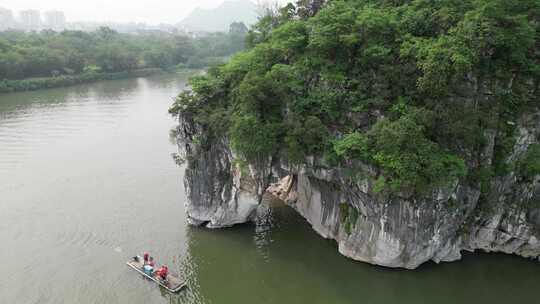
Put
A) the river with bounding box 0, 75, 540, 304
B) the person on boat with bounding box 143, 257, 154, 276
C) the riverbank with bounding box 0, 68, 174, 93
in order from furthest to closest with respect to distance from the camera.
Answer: the riverbank with bounding box 0, 68, 174, 93
the person on boat with bounding box 143, 257, 154, 276
the river with bounding box 0, 75, 540, 304

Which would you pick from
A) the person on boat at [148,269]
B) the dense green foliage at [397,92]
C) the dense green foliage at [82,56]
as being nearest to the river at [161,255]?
the person on boat at [148,269]

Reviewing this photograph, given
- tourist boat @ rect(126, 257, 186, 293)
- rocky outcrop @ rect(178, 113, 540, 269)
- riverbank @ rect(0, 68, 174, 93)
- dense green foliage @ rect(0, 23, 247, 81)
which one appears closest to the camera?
rocky outcrop @ rect(178, 113, 540, 269)

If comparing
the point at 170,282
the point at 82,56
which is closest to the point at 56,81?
the point at 82,56

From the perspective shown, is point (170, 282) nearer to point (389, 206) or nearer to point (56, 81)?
point (389, 206)

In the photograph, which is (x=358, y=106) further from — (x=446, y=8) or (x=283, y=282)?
(x=283, y=282)

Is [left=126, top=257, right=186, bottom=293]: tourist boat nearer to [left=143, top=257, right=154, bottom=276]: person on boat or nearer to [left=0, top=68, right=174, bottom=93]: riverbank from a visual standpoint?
[left=143, top=257, right=154, bottom=276]: person on boat

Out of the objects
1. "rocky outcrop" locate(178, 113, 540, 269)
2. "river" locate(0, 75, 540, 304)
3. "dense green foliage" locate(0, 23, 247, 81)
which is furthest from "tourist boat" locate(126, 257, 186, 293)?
"dense green foliage" locate(0, 23, 247, 81)
